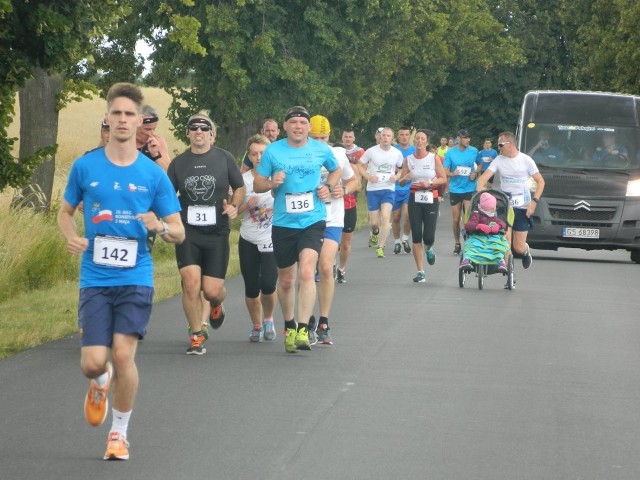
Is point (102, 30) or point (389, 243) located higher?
point (102, 30)

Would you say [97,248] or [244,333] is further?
[244,333]

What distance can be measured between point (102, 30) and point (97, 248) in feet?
35.9

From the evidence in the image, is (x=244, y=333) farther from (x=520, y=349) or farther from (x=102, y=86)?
(x=102, y=86)

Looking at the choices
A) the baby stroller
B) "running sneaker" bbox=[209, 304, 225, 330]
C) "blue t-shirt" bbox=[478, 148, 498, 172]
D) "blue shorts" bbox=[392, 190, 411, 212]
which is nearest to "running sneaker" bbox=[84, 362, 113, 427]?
"running sneaker" bbox=[209, 304, 225, 330]

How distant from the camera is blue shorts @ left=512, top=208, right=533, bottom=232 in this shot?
20297 millimetres

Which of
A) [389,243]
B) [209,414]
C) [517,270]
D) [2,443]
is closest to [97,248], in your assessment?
[2,443]

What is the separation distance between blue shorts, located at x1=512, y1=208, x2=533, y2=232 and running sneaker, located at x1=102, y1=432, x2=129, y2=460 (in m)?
13.0

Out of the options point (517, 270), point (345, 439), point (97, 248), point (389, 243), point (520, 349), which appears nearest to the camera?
point (97, 248)

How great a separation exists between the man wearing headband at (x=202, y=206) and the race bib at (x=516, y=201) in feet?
27.3

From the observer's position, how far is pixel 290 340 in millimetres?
12203

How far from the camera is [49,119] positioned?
26.3 meters

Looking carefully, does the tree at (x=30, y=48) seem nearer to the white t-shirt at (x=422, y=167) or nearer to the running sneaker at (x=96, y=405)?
the running sneaker at (x=96, y=405)

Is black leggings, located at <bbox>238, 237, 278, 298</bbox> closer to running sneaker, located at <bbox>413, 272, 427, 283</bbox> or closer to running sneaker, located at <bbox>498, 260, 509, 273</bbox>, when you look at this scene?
running sneaker, located at <bbox>498, 260, 509, 273</bbox>

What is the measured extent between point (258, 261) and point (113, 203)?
519cm
